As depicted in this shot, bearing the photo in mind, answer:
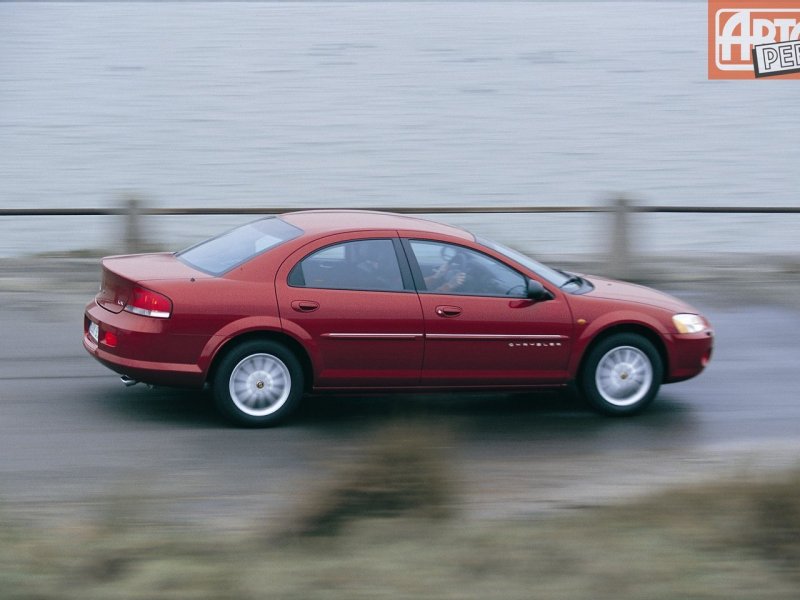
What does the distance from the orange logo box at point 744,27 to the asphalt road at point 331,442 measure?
3184 centimetres

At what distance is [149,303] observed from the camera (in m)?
8.07

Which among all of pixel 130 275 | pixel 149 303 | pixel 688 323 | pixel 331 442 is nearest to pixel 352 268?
pixel 331 442

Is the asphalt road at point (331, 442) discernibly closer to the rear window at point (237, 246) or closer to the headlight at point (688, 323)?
the headlight at point (688, 323)

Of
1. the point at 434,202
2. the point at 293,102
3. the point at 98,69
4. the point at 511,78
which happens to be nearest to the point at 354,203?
the point at 434,202

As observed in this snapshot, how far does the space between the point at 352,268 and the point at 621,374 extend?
223 cm

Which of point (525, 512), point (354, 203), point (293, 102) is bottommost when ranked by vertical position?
point (525, 512)

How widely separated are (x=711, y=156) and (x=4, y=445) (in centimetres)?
3318

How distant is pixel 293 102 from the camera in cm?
4112

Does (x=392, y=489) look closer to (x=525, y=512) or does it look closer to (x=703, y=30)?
(x=525, y=512)

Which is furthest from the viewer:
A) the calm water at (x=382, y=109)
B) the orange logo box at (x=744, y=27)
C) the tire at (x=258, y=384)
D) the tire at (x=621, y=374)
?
the orange logo box at (x=744, y=27)

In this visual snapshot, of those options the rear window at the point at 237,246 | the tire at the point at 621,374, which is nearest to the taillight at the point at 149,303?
the rear window at the point at 237,246

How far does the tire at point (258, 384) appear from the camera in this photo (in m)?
8.16

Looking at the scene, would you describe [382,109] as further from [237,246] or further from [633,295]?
[237,246]

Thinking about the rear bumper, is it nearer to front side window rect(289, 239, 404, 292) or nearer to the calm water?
Answer: front side window rect(289, 239, 404, 292)
